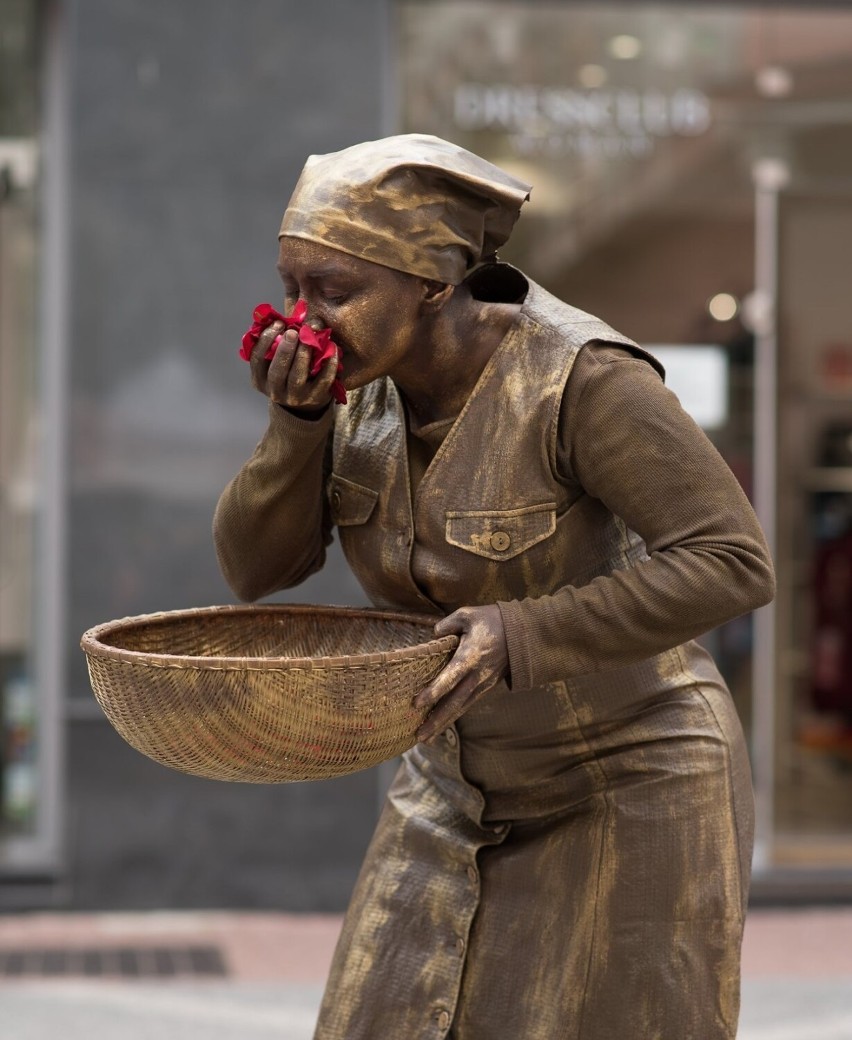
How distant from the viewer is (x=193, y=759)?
7.94 feet

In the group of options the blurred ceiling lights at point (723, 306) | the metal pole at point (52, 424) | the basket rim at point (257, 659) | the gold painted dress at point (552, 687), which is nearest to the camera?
the basket rim at point (257, 659)

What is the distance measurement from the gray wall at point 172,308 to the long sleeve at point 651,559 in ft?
13.8

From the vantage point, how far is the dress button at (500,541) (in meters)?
2.67

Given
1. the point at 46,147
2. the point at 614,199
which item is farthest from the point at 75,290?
the point at 614,199

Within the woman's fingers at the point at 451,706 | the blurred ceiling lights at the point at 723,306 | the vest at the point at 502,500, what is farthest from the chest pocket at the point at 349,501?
the blurred ceiling lights at the point at 723,306

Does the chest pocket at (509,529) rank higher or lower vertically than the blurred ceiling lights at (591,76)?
lower

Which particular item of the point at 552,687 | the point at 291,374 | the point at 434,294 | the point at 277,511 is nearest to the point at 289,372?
the point at 291,374

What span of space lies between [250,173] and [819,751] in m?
3.28

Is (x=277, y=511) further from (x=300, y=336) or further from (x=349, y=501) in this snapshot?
(x=300, y=336)

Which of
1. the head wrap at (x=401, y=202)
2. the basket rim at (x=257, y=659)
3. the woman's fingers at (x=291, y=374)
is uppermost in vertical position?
the head wrap at (x=401, y=202)

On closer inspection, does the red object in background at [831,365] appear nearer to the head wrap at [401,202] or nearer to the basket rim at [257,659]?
the head wrap at [401,202]

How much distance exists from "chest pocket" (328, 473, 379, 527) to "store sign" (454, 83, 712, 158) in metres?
4.42

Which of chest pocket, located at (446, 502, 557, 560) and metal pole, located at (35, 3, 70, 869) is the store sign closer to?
metal pole, located at (35, 3, 70, 869)

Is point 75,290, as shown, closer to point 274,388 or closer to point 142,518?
point 142,518
